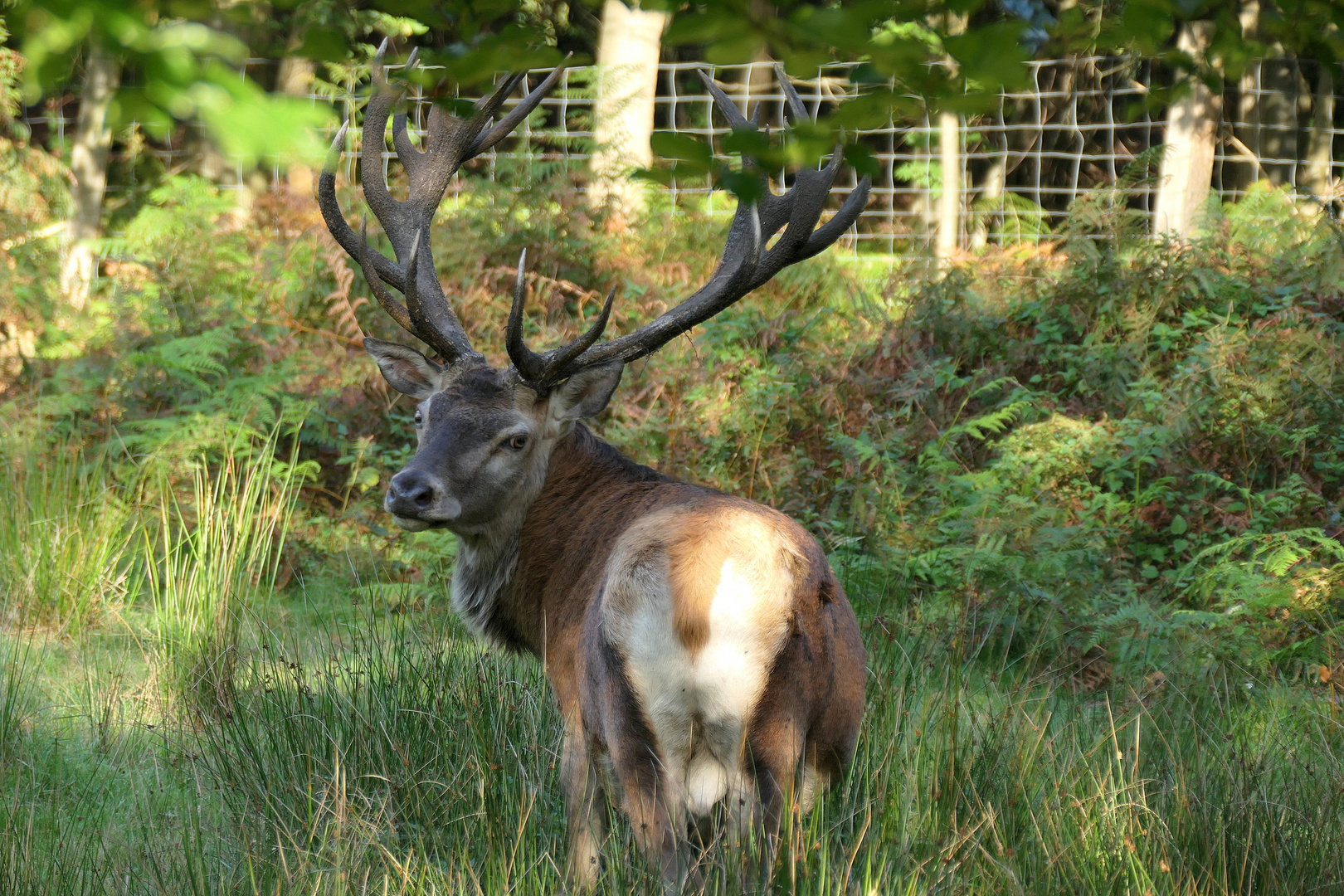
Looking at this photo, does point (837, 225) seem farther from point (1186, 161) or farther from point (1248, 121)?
point (1248, 121)

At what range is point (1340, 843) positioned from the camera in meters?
3.13

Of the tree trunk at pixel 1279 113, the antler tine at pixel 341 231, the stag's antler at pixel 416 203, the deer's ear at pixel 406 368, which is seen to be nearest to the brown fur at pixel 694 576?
the stag's antler at pixel 416 203

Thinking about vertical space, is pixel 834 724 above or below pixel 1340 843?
above

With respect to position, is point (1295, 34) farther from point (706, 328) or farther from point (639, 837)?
point (706, 328)

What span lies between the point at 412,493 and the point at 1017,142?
13015 millimetres

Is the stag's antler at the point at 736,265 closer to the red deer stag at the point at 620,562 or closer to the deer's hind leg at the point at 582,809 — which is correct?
the red deer stag at the point at 620,562

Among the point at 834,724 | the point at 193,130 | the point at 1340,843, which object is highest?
the point at 193,130

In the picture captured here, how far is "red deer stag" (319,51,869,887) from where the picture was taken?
9.78 feet

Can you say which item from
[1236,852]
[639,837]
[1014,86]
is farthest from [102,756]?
[1014,86]

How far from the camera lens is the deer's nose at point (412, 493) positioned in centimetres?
392

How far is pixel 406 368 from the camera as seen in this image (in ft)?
15.4

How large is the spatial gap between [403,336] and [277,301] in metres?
1.19

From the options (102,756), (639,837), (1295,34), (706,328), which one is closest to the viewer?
(1295,34)

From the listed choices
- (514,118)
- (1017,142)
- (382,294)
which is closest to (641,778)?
(382,294)
